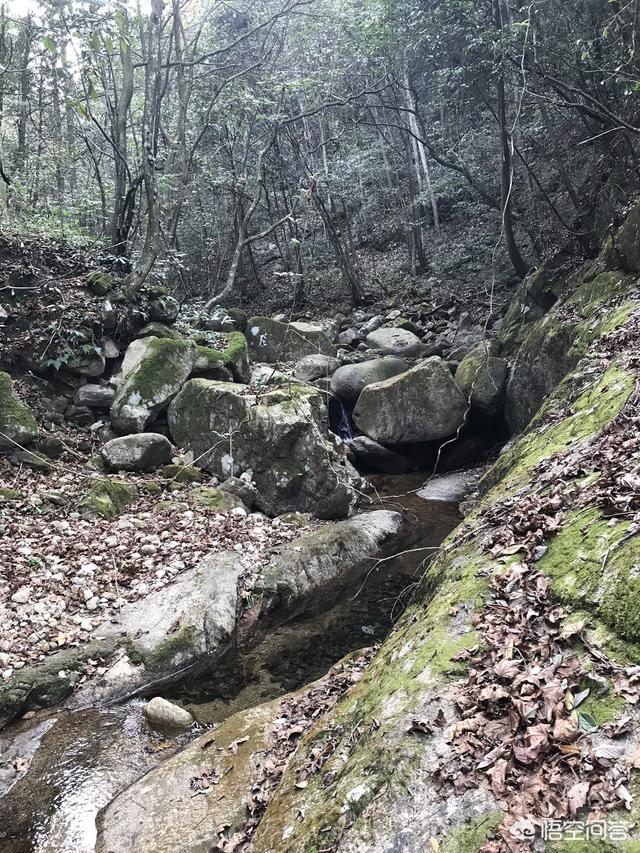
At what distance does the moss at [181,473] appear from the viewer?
9406 millimetres

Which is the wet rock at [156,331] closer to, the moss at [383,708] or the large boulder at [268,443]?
the large boulder at [268,443]

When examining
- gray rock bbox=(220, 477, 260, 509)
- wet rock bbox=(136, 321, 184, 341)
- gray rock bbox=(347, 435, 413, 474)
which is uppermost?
wet rock bbox=(136, 321, 184, 341)

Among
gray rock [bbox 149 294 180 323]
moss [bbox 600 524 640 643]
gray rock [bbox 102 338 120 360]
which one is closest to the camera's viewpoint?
moss [bbox 600 524 640 643]

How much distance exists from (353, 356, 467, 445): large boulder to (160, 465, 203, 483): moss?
4.77 meters

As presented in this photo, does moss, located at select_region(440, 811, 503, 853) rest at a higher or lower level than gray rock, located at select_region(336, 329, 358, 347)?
lower

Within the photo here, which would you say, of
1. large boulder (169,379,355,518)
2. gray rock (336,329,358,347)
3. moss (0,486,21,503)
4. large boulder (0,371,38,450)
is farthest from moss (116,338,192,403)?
gray rock (336,329,358,347)

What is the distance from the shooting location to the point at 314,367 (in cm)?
1513

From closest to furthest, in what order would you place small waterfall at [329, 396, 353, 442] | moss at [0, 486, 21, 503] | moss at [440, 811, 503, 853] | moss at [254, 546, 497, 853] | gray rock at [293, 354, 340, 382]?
moss at [440, 811, 503, 853]
moss at [254, 546, 497, 853]
moss at [0, 486, 21, 503]
small waterfall at [329, 396, 353, 442]
gray rock at [293, 354, 340, 382]

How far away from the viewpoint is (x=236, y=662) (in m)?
6.02

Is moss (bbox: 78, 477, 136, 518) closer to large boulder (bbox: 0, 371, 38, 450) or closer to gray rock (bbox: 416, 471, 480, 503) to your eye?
large boulder (bbox: 0, 371, 38, 450)

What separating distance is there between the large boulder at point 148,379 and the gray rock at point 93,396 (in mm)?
299

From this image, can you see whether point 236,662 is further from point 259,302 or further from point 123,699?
point 259,302

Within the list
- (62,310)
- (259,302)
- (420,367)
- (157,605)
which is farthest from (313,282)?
(157,605)

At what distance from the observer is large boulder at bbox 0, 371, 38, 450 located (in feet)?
26.6
